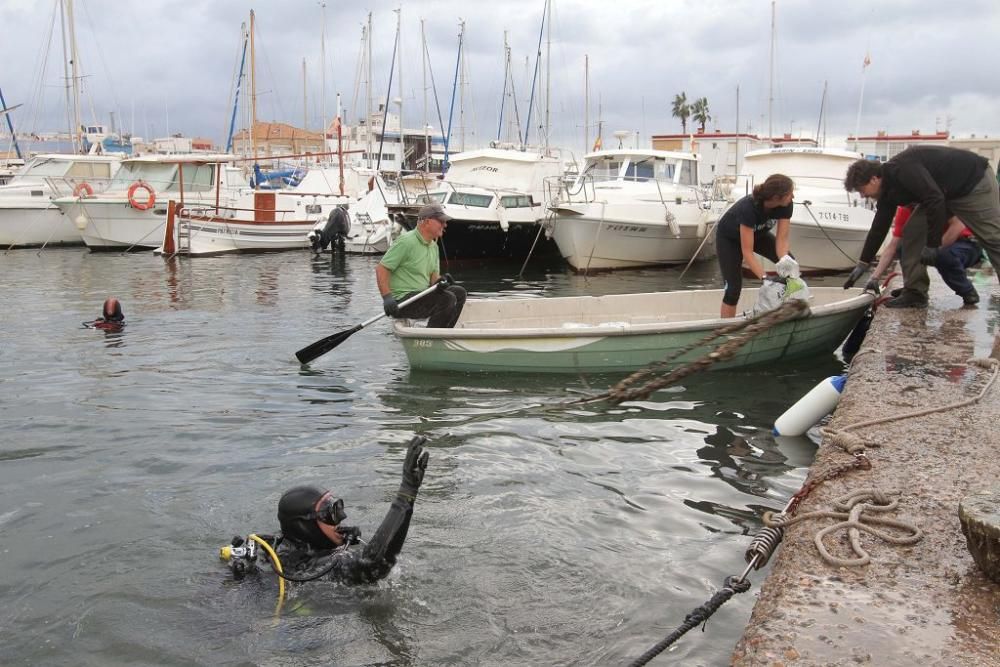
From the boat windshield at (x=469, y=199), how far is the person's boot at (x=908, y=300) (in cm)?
1506

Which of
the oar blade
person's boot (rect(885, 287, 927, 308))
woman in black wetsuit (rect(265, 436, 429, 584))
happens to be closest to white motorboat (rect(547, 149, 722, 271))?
the oar blade

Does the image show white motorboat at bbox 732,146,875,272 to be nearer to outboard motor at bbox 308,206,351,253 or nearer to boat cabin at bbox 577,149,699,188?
boat cabin at bbox 577,149,699,188

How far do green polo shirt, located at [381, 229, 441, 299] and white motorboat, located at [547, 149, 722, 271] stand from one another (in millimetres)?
11595

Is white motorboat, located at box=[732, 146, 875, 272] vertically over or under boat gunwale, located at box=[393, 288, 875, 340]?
over

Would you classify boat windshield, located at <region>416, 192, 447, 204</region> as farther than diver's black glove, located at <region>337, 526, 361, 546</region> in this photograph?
Yes

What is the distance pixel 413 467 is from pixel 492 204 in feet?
64.4

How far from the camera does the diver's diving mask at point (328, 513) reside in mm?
4371

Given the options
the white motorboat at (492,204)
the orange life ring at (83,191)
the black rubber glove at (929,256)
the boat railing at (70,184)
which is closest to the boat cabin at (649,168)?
the white motorboat at (492,204)

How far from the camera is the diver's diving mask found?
172 inches

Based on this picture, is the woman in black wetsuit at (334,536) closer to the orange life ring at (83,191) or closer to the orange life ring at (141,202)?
the orange life ring at (141,202)

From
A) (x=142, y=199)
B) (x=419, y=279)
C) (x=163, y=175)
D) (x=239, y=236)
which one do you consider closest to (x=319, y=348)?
(x=419, y=279)

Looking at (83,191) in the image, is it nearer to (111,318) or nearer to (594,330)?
(111,318)

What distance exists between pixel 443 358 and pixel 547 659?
542cm

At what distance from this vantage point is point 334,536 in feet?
14.8
